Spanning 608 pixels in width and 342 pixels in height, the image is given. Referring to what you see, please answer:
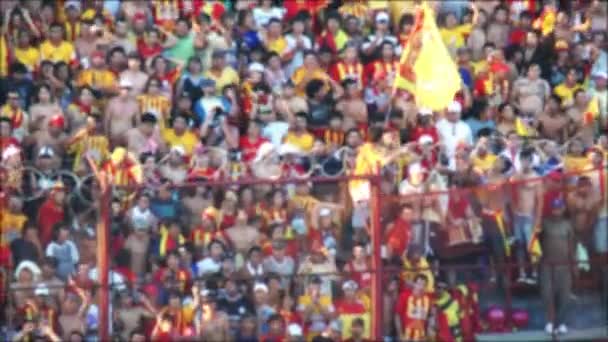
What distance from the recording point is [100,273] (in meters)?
31.4

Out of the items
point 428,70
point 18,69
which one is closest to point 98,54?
point 18,69

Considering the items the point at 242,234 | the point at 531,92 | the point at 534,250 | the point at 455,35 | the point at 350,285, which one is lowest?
the point at 350,285

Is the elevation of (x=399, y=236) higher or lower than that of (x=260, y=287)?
higher

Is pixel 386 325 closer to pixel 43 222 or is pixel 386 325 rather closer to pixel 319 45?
pixel 43 222

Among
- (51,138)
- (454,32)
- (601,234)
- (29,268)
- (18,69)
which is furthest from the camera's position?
(454,32)

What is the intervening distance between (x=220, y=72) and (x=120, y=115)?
→ 170 centimetres

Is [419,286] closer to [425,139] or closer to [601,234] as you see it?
[601,234]

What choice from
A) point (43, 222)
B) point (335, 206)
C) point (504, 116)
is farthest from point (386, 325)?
point (504, 116)

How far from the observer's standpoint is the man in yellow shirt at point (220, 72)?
125ft

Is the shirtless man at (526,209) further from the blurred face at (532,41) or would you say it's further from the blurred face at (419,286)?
the blurred face at (532,41)

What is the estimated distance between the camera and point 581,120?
1475 inches

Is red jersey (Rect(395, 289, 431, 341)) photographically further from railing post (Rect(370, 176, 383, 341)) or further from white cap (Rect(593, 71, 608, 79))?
white cap (Rect(593, 71, 608, 79))

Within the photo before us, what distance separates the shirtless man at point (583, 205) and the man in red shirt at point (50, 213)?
5460 millimetres

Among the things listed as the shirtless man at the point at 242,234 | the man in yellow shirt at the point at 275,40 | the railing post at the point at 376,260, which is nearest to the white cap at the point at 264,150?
the man in yellow shirt at the point at 275,40
